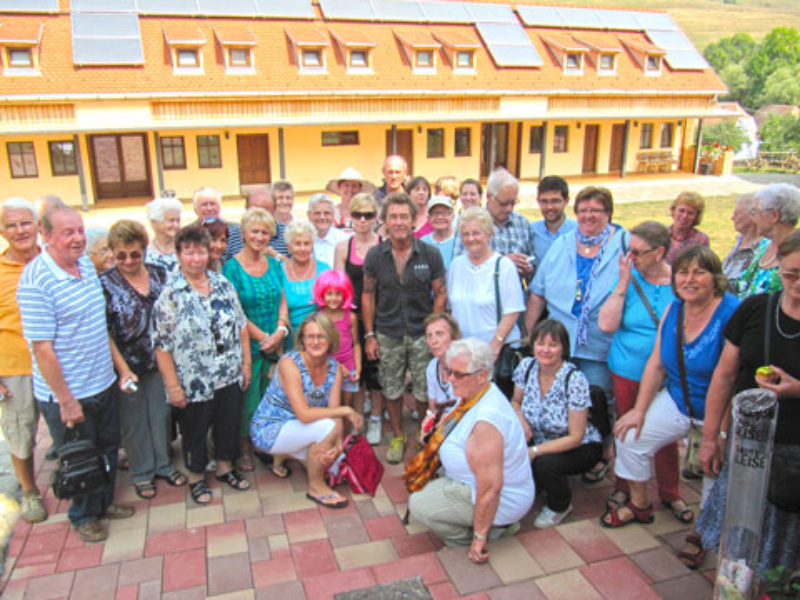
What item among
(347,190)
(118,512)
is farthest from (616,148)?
(118,512)

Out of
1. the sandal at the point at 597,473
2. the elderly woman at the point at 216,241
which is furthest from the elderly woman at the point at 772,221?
the elderly woman at the point at 216,241

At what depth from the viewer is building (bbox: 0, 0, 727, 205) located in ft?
58.4

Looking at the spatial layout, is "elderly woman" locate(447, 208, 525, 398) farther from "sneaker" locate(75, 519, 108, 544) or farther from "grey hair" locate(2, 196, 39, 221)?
"grey hair" locate(2, 196, 39, 221)

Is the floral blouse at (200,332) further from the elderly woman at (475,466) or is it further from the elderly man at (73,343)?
the elderly woman at (475,466)

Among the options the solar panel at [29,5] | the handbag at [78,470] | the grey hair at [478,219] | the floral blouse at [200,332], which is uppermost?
the solar panel at [29,5]

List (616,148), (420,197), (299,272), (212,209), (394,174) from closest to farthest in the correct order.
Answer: (299,272)
(212,209)
(420,197)
(394,174)
(616,148)

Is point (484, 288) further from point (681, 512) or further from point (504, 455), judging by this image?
point (681, 512)

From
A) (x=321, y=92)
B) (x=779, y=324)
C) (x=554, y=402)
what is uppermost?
(x=321, y=92)

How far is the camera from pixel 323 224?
498cm

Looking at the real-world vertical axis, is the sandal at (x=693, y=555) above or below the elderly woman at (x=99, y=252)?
below

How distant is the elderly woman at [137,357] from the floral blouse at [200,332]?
0.18 meters

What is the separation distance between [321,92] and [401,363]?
16.7 meters

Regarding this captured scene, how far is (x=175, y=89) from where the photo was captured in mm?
18078

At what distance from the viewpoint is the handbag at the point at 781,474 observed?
2578 millimetres
